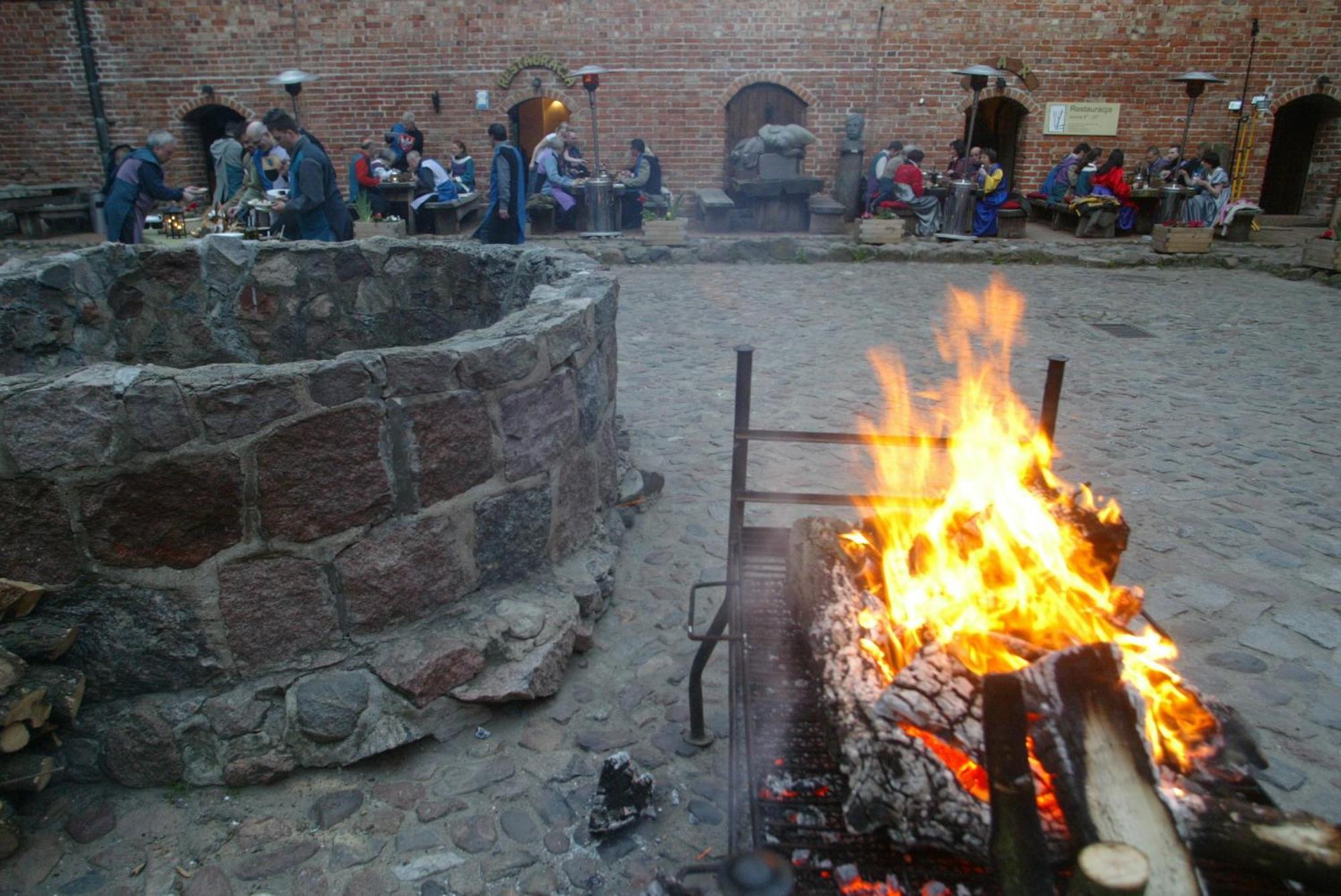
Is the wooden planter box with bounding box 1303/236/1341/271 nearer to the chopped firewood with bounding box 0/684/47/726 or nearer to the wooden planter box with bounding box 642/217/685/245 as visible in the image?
the wooden planter box with bounding box 642/217/685/245

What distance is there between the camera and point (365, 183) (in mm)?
14797

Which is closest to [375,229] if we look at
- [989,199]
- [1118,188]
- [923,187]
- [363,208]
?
[363,208]

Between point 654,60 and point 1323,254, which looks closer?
point 1323,254

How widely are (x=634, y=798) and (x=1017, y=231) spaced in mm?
14593

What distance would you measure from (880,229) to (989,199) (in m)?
2.96

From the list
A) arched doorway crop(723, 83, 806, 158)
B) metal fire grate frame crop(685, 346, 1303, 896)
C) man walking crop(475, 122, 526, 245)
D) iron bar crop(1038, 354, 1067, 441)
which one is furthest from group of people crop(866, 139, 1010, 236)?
metal fire grate frame crop(685, 346, 1303, 896)

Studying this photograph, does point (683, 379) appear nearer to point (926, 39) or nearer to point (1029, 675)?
point (1029, 675)

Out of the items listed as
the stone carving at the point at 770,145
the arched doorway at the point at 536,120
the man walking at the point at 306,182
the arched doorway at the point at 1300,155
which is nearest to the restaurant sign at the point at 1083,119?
the arched doorway at the point at 1300,155

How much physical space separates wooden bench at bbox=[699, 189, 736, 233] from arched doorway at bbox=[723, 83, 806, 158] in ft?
6.53

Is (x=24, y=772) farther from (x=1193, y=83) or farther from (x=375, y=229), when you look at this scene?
(x=1193, y=83)

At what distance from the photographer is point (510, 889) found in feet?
8.60

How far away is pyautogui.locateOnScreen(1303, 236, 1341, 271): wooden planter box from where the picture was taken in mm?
11500

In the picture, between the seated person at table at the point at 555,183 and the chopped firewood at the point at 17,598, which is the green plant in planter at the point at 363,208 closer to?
the seated person at table at the point at 555,183

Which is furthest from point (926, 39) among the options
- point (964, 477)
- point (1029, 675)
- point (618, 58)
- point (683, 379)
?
point (1029, 675)
